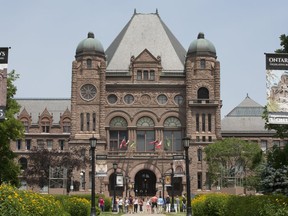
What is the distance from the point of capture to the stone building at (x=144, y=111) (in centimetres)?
9106

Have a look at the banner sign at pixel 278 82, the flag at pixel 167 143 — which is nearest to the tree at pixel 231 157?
the flag at pixel 167 143

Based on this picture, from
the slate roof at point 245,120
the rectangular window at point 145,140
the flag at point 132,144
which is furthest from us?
the slate roof at point 245,120

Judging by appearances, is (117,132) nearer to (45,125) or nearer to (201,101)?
(201,101)

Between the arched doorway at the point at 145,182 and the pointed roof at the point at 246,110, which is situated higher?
the pointed roof at the point at 246,110

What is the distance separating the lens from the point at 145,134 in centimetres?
9531

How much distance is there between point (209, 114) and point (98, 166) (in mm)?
30514

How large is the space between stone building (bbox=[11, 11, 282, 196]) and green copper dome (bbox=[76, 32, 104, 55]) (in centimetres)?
17

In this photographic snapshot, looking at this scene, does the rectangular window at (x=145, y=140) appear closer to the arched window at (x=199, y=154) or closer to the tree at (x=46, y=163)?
the arched window at (x=199, y=154)

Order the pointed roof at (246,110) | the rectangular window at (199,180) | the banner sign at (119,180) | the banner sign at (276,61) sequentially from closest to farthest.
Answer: the banner sign at (276,61) < the banner sign at (119,180) < the rectangular window at (199,180) < the pointed roof at (246,110)

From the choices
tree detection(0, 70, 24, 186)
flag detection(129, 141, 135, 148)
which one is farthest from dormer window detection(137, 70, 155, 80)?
tree detection(0, 70, 24, 186)

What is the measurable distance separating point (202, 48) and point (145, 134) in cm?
1726

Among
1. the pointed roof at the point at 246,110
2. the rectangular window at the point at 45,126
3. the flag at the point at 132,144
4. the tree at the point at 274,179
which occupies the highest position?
the pointed roof at the point at 246,110

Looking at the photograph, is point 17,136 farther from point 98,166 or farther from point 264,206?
point 264,206

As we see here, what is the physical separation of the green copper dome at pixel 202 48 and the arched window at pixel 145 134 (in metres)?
13.6
